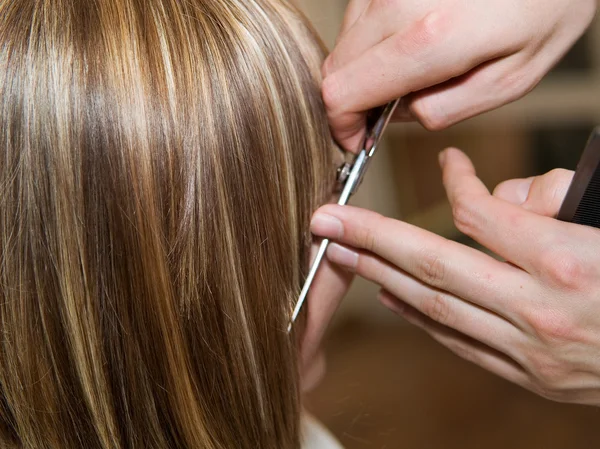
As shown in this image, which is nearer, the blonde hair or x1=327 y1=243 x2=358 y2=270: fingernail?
the blonde hair

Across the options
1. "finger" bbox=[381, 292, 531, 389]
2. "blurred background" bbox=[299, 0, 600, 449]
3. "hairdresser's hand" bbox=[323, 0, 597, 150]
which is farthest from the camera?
"blurred background" bbox=[299, 0, 600, 449]

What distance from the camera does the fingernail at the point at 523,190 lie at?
0.75 meters

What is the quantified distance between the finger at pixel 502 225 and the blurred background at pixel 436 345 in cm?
130

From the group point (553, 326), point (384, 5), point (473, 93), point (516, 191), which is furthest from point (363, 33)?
point (553, 326)

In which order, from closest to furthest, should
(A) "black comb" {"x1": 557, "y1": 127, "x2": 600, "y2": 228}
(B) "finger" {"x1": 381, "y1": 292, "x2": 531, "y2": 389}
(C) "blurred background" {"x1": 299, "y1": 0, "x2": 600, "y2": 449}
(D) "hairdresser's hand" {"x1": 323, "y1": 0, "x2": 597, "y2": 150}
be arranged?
1. (A) "black comb" {"x1": 557, "y1": 127, "x2": 600, "y2": 228}
2. (D) "hairdresser's hand" {"x1": 323, "y1": 0, "x2": 597, "y2": 150}
3. (B) "finger" {"x1": 381, "y1": 292, "x2": 531, "y2": 389}
4. (C) "blurred background" {"x1": 299, "y1": 0, "x2": 600, "y2": 449}

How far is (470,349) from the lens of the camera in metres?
0.81

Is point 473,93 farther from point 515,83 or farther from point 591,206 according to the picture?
point 591,206

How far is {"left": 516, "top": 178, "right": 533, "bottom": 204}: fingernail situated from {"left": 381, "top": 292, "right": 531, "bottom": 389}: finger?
204 millimetres

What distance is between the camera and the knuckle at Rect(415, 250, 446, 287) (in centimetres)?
70

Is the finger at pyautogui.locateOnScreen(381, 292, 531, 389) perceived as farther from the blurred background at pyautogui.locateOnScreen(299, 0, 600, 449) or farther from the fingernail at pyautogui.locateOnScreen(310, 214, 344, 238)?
the blurred background at pyautogui.locateOnScreen(299, 0, 600, 449)

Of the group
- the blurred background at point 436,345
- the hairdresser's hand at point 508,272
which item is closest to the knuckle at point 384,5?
the hairdresser's hand at point 508,272

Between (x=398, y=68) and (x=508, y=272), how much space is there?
0.87 ft

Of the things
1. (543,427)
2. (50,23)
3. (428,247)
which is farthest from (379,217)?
(543,427)

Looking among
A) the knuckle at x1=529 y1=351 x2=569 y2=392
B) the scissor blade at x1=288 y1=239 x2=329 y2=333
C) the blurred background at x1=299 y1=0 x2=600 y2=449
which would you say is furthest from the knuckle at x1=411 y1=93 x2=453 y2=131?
the blurred background at x1=299 y1=0 x2=600 y2=449
